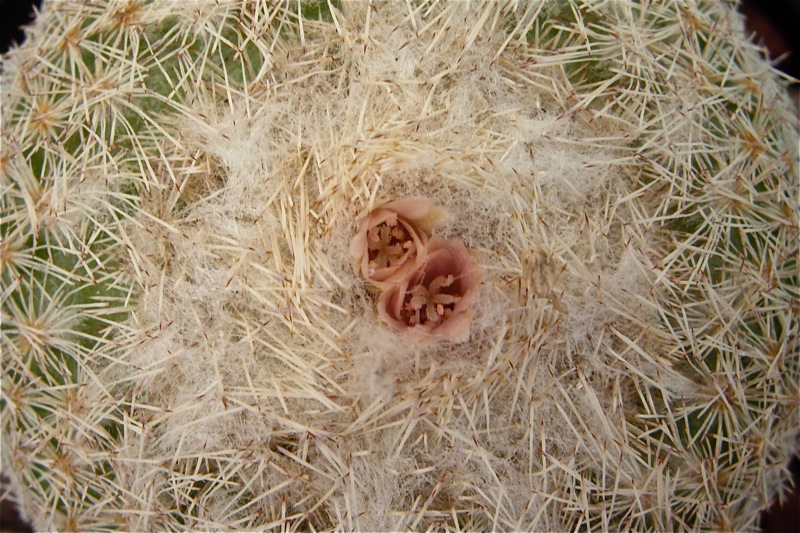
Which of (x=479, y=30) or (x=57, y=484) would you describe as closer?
(x=479, y=30)

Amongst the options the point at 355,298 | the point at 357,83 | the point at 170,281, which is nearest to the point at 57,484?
the point at 170,281

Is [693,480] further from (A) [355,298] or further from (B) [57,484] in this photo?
(B) [57,484]

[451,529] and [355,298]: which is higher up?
[355,298]

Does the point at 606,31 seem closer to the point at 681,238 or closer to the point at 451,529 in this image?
the point at 681,238

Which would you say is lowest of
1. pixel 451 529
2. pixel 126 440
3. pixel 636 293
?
pixel 126 440

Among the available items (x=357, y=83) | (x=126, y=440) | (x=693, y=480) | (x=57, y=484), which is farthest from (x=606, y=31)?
(x=57, y=484)
